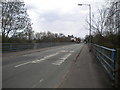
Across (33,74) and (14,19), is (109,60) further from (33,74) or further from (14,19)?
(14,19)

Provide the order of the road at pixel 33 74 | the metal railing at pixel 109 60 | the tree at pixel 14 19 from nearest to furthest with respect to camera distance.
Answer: the metal railing at pixel 109 60 → the road at pixel 33 74 → the tree at pixel 14 19

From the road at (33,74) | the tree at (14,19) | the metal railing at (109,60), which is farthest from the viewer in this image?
the tree at (14,19)

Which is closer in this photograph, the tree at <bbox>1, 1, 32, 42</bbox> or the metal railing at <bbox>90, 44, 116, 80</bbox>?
the metal railing at <bbox>90, 44, 116, 80</bbox>

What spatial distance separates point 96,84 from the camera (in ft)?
27.5

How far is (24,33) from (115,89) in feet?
129

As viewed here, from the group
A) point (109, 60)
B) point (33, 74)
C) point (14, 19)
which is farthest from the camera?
point (14, 19)

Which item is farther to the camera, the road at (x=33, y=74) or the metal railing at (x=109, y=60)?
the road at (x=33, y=74)

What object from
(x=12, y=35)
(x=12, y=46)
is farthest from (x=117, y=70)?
(x=12, y=35)

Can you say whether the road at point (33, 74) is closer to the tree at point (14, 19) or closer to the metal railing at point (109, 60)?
the metal railing at point (109, 60)

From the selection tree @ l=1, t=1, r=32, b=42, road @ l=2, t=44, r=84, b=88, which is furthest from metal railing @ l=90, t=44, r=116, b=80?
tree @ l=1, t=1, r=32, b=42

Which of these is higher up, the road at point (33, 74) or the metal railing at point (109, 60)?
the metal railing at point (109, 60)

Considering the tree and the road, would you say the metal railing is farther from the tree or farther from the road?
the tree

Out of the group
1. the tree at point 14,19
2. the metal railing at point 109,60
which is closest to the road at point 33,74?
the metal railing at point 109,60

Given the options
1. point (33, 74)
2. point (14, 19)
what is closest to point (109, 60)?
point (33, 74)
